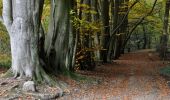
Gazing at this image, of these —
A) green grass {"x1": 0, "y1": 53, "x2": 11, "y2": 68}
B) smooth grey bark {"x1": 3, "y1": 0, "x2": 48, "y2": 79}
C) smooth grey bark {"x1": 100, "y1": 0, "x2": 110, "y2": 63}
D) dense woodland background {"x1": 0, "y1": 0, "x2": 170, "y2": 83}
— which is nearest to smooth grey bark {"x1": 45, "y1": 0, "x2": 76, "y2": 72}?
dense woodland background {"x1": 0, "y1": 0, "x2": 170, "y2": 83}

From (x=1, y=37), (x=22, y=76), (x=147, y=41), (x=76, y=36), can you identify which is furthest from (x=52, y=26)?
(x=147, y=41)

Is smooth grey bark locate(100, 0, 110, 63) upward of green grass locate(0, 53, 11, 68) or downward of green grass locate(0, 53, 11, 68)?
upward

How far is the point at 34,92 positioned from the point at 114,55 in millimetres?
21737

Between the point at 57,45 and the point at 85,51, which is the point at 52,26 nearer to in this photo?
the point at 57,45

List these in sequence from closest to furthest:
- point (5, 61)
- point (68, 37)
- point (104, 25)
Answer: point (68, 37), point (5, 61), point (104, 25)

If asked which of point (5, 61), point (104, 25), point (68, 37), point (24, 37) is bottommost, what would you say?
point (5, 61)

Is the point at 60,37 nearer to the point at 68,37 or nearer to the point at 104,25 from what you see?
the point at 68,37

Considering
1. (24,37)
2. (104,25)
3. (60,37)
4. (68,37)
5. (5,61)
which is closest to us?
(24,37)

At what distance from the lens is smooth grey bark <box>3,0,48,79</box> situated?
12430 mm

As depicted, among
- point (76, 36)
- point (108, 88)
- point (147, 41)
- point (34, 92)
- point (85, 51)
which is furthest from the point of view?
point (147, 41)

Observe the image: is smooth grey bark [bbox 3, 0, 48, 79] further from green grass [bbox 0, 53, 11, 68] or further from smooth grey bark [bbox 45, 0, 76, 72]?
green grass [bbox 0, 53, 11, 68]

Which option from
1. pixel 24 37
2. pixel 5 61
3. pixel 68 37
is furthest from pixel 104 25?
pixel 24 37

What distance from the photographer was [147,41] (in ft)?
198

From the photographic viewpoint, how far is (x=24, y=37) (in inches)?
490
